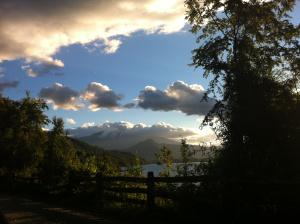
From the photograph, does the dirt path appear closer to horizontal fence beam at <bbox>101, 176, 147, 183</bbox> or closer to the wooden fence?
the wooden fence

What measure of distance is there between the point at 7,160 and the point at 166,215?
1136 inches

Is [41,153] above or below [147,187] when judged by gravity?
above

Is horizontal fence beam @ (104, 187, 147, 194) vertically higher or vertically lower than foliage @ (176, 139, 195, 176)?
lower

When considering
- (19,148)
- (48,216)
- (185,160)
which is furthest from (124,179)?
(19,148)

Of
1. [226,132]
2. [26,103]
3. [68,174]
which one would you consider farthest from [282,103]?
[26,103]

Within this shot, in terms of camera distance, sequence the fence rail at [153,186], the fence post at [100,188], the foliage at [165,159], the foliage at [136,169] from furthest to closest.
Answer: the foliage at [136,169] → the fence post at [100,188] → the foliage at [165,159] → the fence rail at [153,186]

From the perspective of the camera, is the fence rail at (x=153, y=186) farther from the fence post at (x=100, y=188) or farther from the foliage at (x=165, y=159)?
the foliage at (x=165, y=159)

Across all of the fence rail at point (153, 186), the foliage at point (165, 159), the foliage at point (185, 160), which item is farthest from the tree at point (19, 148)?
the foliage at point (185, 160)

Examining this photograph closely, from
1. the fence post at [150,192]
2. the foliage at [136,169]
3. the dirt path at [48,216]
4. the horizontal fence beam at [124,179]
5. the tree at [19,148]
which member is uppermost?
the tree at [19,148]

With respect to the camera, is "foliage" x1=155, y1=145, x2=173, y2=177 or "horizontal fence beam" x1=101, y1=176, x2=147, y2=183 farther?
"foliage" x1=155, y1=145, x2=173, y2=177

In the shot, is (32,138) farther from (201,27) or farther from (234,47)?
(234,47)

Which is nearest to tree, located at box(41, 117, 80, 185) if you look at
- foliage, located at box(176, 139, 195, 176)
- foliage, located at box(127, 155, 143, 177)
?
foliage, located at box(127, 155, 143, 177)

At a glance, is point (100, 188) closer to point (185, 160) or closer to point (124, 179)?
point (124, 179)

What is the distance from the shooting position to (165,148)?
59.1 feet
